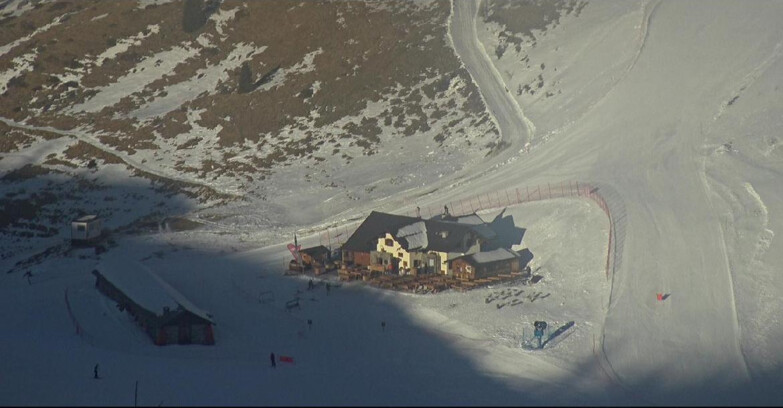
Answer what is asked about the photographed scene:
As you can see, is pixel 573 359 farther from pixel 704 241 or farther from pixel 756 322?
pixel 704 241

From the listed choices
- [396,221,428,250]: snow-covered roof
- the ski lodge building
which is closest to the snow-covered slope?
the ski lodge building

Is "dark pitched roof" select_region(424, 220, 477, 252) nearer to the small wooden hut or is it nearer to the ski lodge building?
the ski lodge building

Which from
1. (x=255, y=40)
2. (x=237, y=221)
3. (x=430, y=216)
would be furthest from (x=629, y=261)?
(x=255, y=40)

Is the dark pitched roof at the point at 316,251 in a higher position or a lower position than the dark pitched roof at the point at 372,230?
lower

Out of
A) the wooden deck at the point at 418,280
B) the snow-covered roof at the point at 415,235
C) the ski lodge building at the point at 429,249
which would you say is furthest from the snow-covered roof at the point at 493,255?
the snow-covered roof at the point at 415,235

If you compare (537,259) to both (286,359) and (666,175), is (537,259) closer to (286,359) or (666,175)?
(666,175)

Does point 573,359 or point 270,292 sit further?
point 270,292

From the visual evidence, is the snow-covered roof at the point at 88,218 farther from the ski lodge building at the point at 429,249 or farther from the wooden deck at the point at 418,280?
the wooden deck at the point at 418,280
